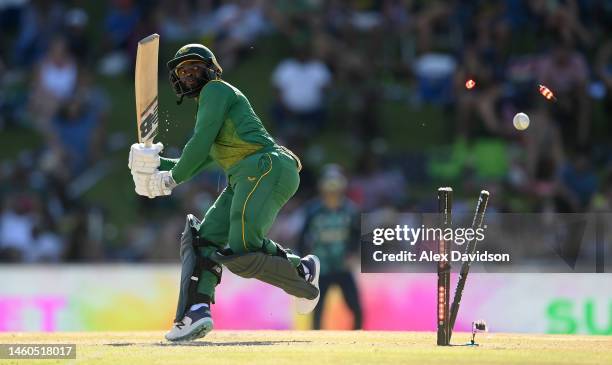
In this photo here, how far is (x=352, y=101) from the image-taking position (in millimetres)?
16625

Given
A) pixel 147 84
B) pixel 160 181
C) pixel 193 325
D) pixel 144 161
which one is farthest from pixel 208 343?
pixel 147 84

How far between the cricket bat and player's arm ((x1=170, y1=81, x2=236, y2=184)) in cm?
50

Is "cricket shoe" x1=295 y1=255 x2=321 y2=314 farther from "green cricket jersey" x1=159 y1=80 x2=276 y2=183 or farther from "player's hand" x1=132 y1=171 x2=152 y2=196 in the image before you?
"player's hand" x1=132 y1=171 x2=152 y2=196

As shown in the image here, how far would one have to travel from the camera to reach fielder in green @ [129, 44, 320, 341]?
9141mm

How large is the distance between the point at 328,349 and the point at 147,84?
228cm

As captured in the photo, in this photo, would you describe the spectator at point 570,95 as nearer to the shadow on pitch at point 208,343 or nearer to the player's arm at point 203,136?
the shadow on pitch at point 208,343

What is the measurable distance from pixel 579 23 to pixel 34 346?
370 inches

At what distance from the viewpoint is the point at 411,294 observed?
1365 centimetres

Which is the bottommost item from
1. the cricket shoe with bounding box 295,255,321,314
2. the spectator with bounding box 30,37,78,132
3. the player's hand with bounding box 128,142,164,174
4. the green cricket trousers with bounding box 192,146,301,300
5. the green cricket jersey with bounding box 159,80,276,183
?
the cricket shoe with bounding box 295,255,321,314

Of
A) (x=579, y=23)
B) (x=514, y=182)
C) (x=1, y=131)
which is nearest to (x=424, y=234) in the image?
(x=514, y=182)

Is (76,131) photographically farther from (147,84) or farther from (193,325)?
(193,325)

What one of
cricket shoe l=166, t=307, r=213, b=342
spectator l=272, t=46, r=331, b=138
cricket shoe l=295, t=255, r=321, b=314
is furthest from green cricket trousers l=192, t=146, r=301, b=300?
spectator l=272, t=46, r=331, b=138

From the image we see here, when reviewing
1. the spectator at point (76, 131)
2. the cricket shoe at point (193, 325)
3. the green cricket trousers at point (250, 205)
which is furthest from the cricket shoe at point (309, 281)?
the spectator at point (76, 131)

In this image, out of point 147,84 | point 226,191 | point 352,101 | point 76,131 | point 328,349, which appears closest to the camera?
point 328,349
